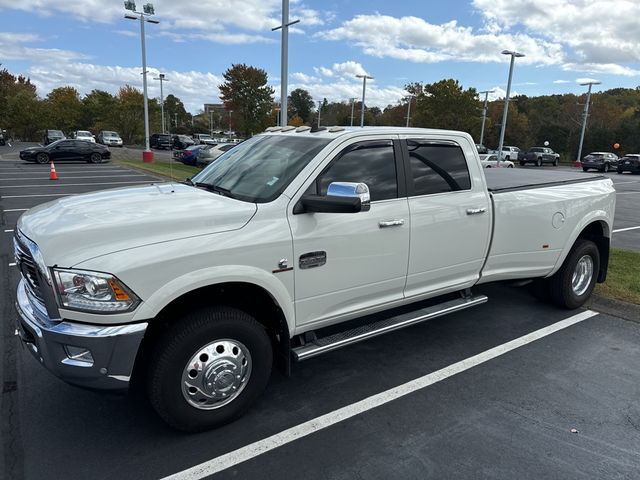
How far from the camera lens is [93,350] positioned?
2.62 m

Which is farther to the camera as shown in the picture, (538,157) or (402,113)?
(402,113)

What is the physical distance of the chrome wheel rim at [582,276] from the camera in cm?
552

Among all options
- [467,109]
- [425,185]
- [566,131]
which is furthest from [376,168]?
[566,131]

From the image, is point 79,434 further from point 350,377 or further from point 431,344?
point 431,344

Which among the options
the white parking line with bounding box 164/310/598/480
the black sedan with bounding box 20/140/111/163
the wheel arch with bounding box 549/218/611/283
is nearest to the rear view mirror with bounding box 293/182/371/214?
the white parking line with bounding box 164/310/598/480

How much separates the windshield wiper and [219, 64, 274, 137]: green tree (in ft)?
158

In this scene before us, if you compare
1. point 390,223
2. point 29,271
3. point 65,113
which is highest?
point 65,113

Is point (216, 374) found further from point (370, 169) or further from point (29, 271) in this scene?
point (370, 169)

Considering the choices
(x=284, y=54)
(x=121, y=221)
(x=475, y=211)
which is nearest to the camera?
(x=121, y=221)

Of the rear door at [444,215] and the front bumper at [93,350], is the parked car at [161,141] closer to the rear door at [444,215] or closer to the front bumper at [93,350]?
the rear door at [444,215]

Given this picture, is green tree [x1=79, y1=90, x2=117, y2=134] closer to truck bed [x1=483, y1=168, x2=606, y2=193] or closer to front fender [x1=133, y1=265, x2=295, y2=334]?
truck bed [x1=483, y1=168, x2=606, y2=193]

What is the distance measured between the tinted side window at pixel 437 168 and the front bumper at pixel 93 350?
2495 millimetres

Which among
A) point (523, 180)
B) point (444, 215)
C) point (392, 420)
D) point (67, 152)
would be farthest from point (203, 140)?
point (392, 420)

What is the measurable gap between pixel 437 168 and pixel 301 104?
111654 mm
